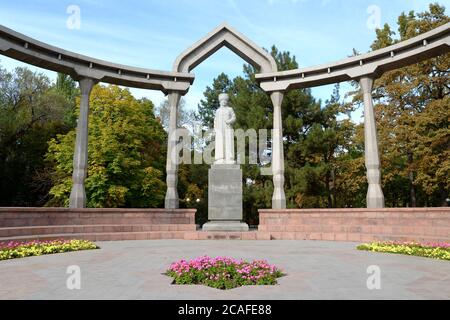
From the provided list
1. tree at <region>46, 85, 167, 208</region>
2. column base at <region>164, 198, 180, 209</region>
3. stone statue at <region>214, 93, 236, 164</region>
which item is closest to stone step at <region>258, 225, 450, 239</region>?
stone statue at <region>214, 93, 236, 164</region>

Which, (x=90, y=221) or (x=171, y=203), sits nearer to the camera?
(x=90, y=221)

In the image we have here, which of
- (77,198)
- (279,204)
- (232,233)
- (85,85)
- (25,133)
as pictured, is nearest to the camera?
(232,233)

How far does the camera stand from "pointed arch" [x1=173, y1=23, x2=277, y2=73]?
21562 millimetres

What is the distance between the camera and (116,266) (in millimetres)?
8656

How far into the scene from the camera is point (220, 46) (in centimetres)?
2214

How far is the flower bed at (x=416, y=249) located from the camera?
1053 centimetres

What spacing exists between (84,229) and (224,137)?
7845 mm

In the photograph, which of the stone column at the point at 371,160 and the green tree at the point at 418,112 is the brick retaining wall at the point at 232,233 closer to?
the stone column at the point at 371,160

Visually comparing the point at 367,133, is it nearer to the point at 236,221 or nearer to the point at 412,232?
the point at 412,232

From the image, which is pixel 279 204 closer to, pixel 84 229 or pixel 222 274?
pixel 84 229

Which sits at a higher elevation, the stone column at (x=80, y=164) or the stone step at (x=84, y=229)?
the stone column at (x=80, y=164)

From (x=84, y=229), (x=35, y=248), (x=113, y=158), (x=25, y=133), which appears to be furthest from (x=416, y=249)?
(x=25, y=133)

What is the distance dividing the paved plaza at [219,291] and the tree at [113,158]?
45.7 feet

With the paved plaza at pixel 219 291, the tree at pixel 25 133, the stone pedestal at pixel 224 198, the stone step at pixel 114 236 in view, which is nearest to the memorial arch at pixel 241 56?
the stone step at pixel 114 236
